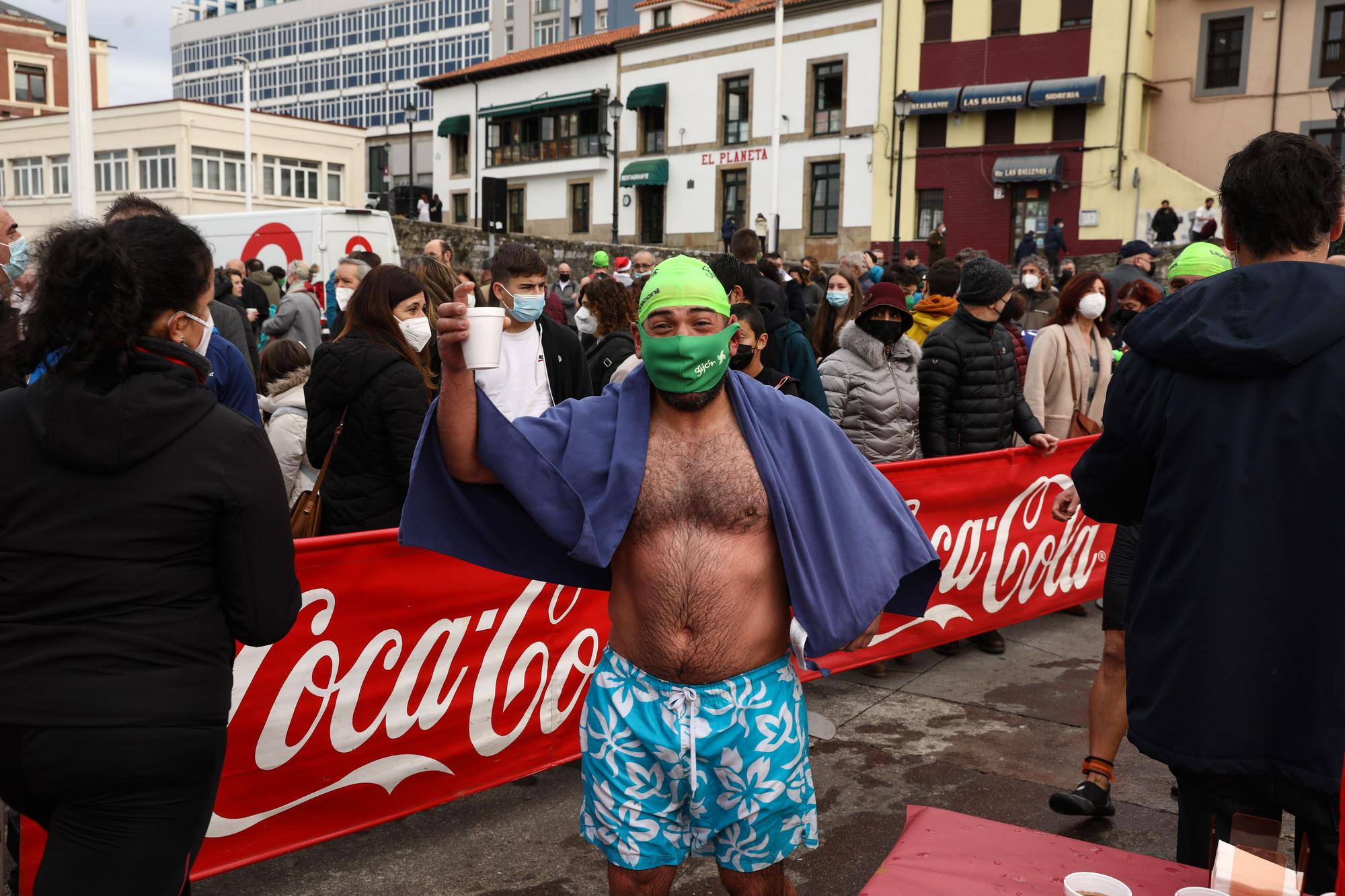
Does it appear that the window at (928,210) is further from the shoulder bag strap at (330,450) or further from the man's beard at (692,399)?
the man's beard at (692,399)

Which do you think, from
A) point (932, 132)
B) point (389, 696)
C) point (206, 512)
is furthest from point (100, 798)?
point (932, 132)

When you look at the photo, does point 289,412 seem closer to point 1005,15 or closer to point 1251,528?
point 1251,528

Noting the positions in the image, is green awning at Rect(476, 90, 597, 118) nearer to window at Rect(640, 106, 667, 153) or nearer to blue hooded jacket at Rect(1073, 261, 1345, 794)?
window at Rect(640, 106, 667, 153)

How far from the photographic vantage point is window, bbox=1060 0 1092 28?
101 feet

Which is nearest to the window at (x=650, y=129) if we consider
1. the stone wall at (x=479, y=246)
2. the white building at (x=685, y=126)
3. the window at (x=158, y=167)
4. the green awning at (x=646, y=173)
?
the white building at (x=685, y=126)

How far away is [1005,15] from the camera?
32312 mm

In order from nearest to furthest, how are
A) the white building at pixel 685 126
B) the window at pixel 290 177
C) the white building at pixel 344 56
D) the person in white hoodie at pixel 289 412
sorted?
1. the person in white hoodie at pixel 289 412
2. the white building at pixel 685 126
3. the window at pixel 290 177
4. the white building at pixel 344 56

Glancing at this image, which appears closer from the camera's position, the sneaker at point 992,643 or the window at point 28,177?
the sneaker at point 992,643

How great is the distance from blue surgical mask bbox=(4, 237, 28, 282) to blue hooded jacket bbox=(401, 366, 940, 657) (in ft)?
8.19

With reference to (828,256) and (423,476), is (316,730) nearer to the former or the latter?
(423,476)

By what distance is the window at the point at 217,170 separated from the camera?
4672 centimetres

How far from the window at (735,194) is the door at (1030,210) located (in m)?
9.30

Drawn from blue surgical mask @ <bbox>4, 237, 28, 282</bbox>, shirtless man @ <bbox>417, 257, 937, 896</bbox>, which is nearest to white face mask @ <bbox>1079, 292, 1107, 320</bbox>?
shirtless man @ <bbox>417, 257, 937, 896</bbox>

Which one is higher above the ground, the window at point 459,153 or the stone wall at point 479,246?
the window at point 459,153
